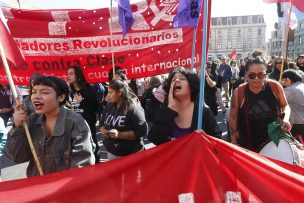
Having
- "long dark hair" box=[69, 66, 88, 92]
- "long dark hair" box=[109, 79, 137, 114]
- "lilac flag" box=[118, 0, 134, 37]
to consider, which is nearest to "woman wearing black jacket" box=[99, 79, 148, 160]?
"long dark hair" box=[109, 79, 137, 114]

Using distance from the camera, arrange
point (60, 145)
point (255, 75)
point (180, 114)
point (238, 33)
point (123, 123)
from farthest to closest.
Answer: point (238, 33)
point (123, 123)
point (255, 75)
point (180, 114)
point (60, 145)

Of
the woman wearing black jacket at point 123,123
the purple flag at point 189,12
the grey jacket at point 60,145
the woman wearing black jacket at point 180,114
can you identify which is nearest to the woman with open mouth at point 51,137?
the grey jacket at point 60,145

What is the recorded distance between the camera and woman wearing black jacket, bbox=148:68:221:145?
2604 millimetres

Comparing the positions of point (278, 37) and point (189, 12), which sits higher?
point (278, 37)

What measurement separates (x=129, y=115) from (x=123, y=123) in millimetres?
107

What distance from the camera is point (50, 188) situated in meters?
1.75

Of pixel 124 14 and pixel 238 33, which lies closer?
pixel 124 14

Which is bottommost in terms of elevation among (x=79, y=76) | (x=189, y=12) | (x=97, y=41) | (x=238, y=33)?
(x=79, y=76)

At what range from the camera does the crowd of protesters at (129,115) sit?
2.21 m

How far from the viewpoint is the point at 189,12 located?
12.0 feet

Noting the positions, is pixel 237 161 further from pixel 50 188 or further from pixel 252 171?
pixel 50 188

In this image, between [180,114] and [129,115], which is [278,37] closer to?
[129,115]

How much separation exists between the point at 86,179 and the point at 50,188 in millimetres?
190

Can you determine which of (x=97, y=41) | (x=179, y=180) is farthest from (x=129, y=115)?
(x=179, y=180)
